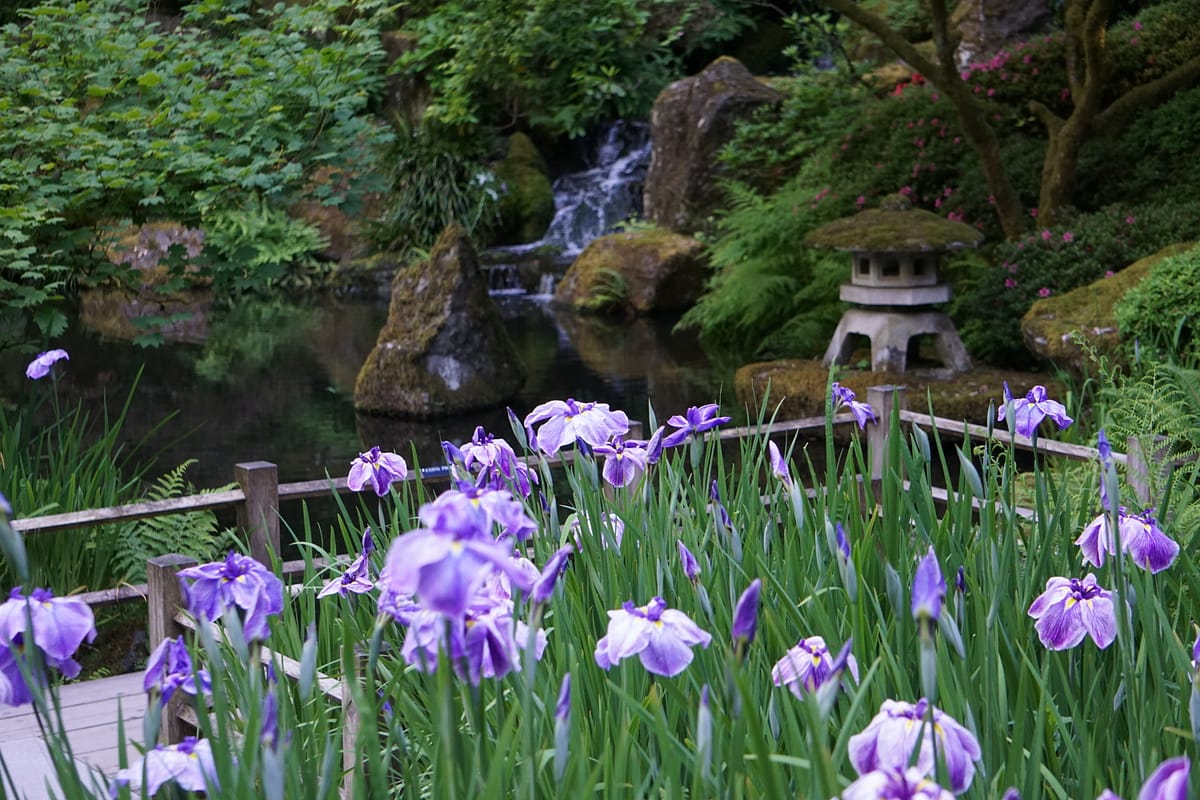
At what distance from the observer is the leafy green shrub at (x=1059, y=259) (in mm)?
7672

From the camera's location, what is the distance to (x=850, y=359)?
875 cm

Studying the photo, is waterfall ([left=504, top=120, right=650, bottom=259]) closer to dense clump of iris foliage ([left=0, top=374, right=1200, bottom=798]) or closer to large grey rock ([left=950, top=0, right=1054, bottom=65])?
large grey rock ([left=950, top=0, right=1054, bottom=65])

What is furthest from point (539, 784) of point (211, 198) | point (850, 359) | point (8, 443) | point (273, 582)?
point (850, 359)

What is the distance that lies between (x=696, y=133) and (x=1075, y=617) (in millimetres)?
12107

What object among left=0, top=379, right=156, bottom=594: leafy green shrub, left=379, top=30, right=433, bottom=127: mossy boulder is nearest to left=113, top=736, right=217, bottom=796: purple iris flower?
left=0, top=379, right=156, bottom=594: leafy green shrub

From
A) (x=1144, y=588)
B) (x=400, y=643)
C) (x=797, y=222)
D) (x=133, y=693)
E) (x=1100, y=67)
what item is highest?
(x=1100, y=67)

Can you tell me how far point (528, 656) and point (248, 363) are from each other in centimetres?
1045

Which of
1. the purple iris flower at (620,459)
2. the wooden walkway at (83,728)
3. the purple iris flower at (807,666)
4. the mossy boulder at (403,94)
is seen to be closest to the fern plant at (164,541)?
the wooden walkway at (83,728)

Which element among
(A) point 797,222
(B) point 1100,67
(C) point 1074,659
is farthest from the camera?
(A) point 797,222

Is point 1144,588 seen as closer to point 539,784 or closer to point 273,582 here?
point 539,784

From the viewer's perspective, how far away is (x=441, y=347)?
351 inches

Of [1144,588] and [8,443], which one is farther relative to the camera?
[8,443]

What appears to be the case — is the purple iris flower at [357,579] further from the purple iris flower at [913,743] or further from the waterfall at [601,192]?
the waterfall at [601,192]

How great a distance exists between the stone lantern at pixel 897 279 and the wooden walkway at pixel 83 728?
5266mm
